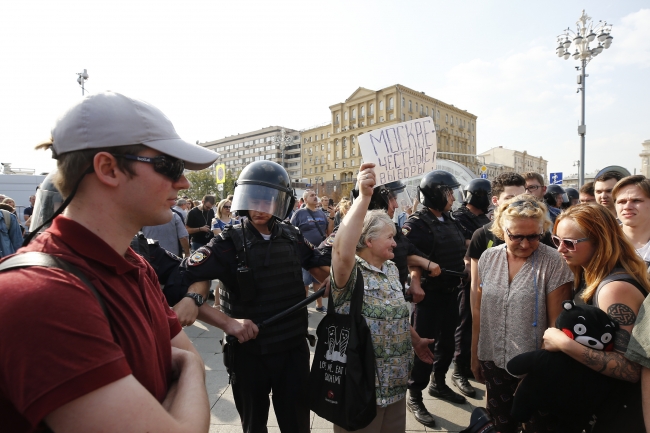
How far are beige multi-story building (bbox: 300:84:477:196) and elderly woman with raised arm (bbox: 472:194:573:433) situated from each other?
194ft

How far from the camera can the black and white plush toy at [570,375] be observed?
5.97ft

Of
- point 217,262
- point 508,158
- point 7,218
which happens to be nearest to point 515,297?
point 217,262

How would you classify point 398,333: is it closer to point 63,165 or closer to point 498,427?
point 498,427

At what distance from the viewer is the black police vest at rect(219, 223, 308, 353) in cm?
247

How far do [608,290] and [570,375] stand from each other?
480mm

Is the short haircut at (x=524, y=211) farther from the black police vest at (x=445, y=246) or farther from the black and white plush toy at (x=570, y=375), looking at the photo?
the black police vest at (x=445, y=246)

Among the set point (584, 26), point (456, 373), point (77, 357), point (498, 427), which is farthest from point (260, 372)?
point (584, 26)

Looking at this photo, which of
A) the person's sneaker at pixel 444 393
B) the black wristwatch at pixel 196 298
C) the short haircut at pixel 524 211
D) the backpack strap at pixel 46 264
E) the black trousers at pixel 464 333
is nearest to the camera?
the backpack strap at pixel 46 264

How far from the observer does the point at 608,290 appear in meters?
1.91

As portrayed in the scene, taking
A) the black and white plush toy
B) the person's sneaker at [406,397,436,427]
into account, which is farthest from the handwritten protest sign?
the person's sneaker at [406,397,436,427]

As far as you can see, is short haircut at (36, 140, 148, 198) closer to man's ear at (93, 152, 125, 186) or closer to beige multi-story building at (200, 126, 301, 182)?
man's ear at (93, 152, 125, 186)

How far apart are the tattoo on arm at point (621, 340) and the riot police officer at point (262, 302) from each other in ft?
5.84

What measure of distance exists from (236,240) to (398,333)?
124cm

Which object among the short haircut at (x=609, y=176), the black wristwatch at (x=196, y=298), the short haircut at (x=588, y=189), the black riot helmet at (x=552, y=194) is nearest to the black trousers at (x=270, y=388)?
the black wristwatch at (x=196, y=298)
